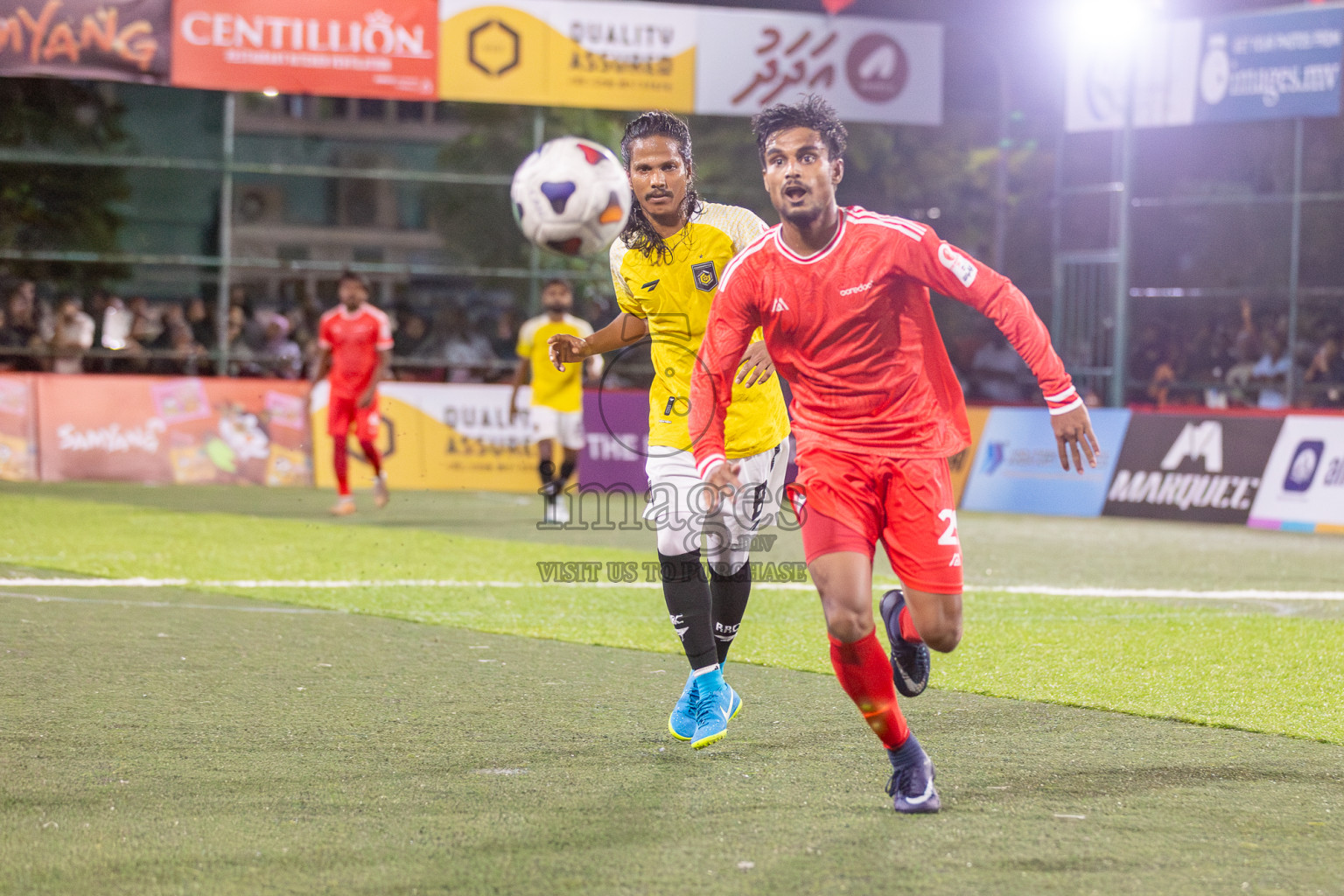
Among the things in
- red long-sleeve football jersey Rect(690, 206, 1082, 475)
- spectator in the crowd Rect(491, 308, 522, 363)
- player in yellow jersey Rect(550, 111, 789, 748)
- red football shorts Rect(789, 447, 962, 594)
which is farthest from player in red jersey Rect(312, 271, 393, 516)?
red football shorts Rect(789, 447, 962, 594)

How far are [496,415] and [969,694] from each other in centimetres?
1225

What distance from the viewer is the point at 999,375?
22.1 meters

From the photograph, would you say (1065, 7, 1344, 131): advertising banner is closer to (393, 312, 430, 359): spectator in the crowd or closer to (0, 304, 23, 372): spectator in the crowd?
(393, 312, 430, 359): spectator in the crowd

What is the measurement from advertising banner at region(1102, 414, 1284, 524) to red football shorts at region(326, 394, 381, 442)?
24.1ft

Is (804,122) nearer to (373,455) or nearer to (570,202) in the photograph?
(570,202)

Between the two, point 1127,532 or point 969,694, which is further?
point 1127,532

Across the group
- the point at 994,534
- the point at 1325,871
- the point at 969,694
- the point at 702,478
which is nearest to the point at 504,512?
the point at 994,534

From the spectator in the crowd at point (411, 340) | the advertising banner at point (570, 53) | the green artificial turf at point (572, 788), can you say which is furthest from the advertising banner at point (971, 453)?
the green artificial turf at point (572, 788)

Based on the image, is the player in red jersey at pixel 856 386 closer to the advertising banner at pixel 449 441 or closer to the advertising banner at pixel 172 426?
the advertising banner at pixel 449 441

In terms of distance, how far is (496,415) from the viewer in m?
18.2

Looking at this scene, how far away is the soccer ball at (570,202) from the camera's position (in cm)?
905

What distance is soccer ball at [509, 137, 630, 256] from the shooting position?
9.05m

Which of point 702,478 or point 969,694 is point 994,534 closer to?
point 969,694

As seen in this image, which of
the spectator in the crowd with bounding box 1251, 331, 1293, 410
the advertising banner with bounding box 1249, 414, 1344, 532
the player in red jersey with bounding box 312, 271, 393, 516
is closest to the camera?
the advertising banner with bounding box 1249, 414, 1344, 532
